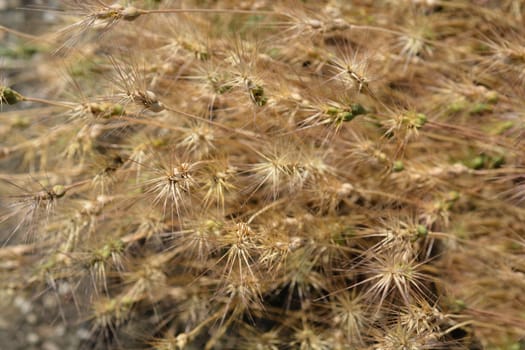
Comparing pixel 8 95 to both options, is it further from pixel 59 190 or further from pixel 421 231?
pixel 421 231

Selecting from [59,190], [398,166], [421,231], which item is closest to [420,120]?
[398,166]

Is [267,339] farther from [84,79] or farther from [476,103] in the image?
[84,79]

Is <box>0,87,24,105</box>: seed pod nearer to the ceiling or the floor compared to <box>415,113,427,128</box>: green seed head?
nearer to the ceiling

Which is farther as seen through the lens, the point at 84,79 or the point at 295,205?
the point at 84,79

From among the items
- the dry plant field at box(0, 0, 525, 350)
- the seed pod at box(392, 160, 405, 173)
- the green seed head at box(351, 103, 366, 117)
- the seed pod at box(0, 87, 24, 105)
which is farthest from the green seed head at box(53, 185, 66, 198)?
the seed pod at box(392, 160, 405, 173)

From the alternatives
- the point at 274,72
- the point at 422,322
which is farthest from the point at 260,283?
the point at 274,72

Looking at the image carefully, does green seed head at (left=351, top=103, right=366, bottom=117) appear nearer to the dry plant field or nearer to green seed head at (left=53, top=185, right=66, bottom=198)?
the dry plant field

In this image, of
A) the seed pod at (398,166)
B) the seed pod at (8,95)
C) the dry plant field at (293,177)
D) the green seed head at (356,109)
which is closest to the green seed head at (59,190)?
the dry plant field at (293,177)

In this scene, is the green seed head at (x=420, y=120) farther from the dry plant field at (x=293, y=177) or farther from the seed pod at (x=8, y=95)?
the seed pod at (x=8, y=95)
